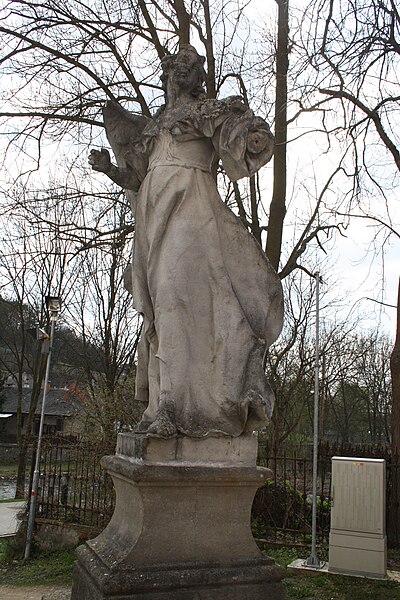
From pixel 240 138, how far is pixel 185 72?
2.25 feet

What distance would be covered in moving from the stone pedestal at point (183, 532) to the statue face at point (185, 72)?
209cm

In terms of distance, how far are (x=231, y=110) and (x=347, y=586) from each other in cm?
549

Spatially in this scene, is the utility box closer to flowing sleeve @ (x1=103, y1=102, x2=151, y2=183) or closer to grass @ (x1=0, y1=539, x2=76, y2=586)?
grass @ (x1=0, y1=539, x2=76, y2=586)

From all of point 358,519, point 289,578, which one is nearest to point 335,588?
point 289,578

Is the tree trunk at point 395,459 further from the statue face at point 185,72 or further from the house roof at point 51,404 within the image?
the house roof at point 51,404

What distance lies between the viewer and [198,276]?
3422 mm

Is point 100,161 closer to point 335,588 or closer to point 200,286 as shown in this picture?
point 200,286

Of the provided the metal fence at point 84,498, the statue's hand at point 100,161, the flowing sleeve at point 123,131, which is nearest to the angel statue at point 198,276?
the flowing sleeve at point 123,131

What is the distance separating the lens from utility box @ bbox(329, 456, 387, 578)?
764cm

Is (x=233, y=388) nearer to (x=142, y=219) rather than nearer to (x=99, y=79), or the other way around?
(x=142, y=219)

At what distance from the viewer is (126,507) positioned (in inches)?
126

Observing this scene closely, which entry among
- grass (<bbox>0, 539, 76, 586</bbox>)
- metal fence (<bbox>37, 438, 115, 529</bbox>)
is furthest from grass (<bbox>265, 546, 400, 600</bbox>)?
metal fence (<bbox>37, 438, 115, 529</bbox>)

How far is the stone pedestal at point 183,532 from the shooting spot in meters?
2.82

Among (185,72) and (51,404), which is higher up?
(185,72)
